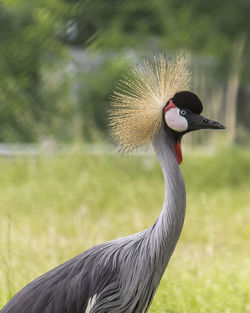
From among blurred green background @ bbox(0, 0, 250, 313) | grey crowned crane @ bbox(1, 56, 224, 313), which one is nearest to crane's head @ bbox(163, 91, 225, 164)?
grey crowned crane @ bbox(1, 56, 224, 313)

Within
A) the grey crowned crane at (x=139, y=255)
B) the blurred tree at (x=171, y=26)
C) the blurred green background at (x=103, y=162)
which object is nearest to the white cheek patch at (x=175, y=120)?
the grey crowned crane at (x=139, y=255)

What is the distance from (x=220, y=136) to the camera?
6.12 meters

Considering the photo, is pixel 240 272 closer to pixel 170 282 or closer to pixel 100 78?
pixel 170 282

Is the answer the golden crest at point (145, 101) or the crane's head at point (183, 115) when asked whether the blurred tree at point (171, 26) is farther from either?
the crane's head at point (183, 115)

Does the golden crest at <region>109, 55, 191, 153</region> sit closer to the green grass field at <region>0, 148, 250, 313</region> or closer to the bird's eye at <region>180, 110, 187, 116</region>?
the bird's eye at <region>180, 110, 187, 116</region>

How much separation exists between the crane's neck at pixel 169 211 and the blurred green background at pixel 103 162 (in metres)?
0.68

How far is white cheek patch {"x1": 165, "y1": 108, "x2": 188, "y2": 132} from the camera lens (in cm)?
140

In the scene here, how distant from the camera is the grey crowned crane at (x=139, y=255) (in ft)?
4.57

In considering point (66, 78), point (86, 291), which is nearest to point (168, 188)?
point (86, 291)

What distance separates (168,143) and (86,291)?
19.1 inches

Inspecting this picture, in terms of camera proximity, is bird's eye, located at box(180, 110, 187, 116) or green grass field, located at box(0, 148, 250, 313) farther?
green grass field, located at box(0, 148, 250, 313)

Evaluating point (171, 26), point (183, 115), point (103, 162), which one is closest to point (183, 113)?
point (183, 115)

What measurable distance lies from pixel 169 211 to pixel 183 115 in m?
0.28

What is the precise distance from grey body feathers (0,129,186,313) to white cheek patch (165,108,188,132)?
5cm
